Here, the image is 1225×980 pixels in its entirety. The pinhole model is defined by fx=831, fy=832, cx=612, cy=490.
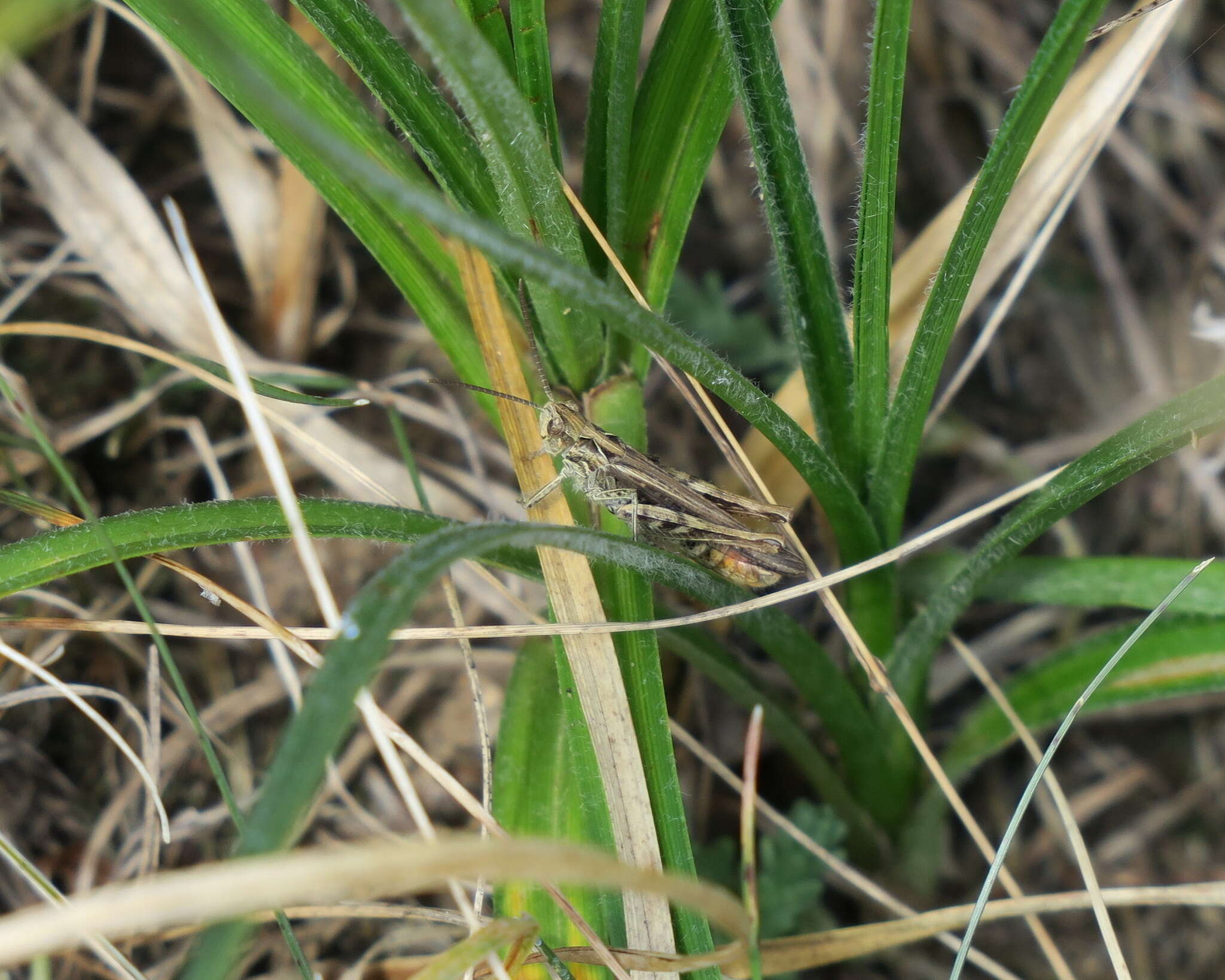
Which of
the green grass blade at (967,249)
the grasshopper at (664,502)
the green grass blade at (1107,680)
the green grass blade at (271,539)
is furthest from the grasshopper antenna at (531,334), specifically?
the green grass blade at (1107,680)

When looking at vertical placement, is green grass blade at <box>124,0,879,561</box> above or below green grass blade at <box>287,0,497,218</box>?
below

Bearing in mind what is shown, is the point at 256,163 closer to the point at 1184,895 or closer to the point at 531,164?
the point at 531,164

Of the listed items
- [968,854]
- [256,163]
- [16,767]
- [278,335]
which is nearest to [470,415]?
[278,335]

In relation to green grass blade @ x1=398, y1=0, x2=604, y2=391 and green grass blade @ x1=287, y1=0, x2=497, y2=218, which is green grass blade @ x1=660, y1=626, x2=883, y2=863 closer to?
green grass blade @ x1=398, y1=0, x2=604, y2=391

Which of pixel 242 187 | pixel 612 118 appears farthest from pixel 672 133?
pixel 242 187

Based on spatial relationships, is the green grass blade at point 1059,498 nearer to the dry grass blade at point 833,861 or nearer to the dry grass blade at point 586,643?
the dry grass blade at point 833,861

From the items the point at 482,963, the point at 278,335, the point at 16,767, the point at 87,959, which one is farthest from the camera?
the point at 278,335

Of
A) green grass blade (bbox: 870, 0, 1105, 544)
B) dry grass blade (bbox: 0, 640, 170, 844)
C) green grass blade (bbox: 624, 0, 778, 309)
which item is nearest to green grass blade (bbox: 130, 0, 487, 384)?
green grass blade (bbox: 624, 0, 778, 309)
